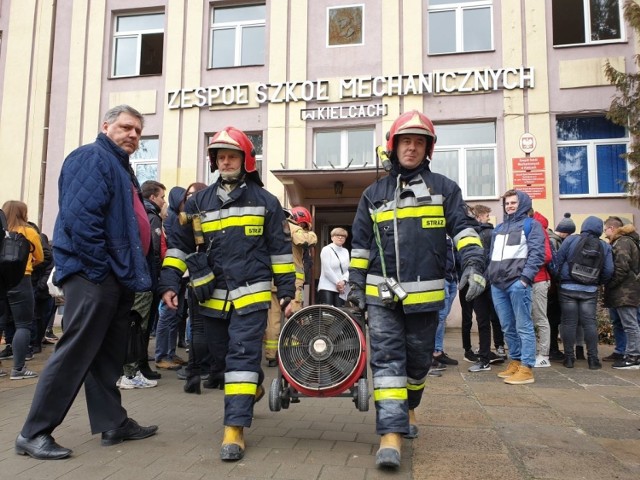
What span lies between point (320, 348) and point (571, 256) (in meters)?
4.65

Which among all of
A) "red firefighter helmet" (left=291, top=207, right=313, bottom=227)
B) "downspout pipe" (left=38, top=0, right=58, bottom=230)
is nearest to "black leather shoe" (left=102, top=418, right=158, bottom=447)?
"red firefighter helmet" (left=291, top=207, right=313, bottom=227)

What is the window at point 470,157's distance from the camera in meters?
11.8

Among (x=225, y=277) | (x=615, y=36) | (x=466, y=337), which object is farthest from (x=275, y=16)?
(x=225, y=277)

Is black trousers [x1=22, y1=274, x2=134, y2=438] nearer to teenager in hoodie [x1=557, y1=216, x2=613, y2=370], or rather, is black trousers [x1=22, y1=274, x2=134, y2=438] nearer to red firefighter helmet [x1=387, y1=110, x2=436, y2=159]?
red firefighter helmet [x1=387, y1=110, x2=436, y2=159]

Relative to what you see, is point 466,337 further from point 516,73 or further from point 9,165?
point 9,165

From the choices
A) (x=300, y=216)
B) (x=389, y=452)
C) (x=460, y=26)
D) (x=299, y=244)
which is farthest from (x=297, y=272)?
(x=460, y=26)

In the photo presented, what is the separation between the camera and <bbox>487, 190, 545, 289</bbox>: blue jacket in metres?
5.64

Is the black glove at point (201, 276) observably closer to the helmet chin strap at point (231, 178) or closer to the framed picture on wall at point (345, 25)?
the helmet chin strap at point (231, 178)

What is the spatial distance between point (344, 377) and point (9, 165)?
539 inches

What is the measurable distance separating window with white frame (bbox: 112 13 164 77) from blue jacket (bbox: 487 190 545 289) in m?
10.6

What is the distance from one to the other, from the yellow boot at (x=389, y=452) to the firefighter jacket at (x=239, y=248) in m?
1.11

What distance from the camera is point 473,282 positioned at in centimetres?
315

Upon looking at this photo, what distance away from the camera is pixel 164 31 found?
13.5 m

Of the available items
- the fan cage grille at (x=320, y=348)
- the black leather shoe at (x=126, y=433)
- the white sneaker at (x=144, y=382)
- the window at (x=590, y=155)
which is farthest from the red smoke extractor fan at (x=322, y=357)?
the window at (x=590, y=155)
